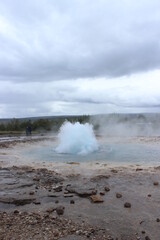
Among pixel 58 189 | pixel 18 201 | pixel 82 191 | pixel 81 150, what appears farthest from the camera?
pixel 81 150

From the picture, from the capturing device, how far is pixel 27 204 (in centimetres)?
720

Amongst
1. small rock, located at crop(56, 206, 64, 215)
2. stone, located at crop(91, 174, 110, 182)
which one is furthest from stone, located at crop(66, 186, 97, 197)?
small rock, located at crop(56, 206, 64, 215)

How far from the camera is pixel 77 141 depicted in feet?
62.8

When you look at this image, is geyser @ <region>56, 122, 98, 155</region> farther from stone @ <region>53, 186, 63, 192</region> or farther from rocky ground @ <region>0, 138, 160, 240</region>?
stone @ <region>53, 186, 63, 192</region>

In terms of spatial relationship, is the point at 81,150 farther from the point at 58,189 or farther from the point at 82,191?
the point at 82,191

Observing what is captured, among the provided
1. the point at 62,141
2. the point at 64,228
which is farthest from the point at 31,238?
the point at 62,141

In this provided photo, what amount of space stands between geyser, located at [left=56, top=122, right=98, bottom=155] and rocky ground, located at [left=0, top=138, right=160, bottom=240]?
7380mm

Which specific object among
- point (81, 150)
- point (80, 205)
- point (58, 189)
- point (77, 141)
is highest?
point (77, 141)

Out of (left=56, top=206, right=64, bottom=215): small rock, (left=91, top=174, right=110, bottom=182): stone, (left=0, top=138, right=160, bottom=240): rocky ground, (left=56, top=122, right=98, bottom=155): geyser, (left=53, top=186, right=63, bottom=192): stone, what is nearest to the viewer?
(left=0, top=138, right=160, bottom=240): rocky ground

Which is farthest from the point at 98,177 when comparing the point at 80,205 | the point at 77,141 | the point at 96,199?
the point at 77,141

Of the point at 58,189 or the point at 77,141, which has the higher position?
the point at 77,141

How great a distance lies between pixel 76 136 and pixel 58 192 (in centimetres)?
1168

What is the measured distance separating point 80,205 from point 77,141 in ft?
39.6

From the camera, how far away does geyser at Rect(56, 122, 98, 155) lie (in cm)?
1833
